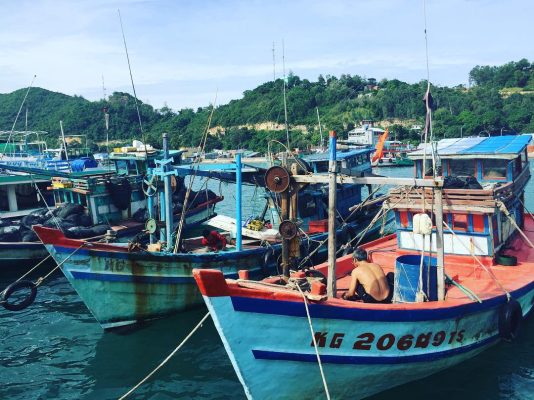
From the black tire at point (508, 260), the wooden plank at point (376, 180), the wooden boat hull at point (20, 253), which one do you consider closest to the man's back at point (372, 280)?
the wooden plank at point (376, 180)

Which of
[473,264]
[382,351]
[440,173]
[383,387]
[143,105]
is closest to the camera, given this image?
[382,351]

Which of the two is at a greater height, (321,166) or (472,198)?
(321,166)

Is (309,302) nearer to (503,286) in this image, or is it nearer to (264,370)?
(264,370)

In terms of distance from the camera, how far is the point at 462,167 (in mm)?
12430

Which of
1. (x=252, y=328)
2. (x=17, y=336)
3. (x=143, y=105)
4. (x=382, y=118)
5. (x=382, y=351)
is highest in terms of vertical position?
(x=143, y=105)

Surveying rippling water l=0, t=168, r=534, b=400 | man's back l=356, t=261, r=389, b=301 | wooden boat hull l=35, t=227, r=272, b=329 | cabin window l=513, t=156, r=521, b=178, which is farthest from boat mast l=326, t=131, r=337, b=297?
cabin window l=513, t=156, r=521, b=178

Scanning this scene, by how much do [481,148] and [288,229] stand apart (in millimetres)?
6761

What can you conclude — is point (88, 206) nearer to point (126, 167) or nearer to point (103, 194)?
point (103, 194)

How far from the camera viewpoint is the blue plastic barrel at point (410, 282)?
352 inches

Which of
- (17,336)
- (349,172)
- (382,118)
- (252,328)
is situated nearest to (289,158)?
(349,172)

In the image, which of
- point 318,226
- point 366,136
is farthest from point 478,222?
point 366,136

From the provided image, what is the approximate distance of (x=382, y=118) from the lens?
116 meters

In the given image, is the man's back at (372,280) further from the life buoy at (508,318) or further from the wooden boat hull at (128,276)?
the wooden boat hull at (128,276)

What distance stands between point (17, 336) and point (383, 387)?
9672 mm
